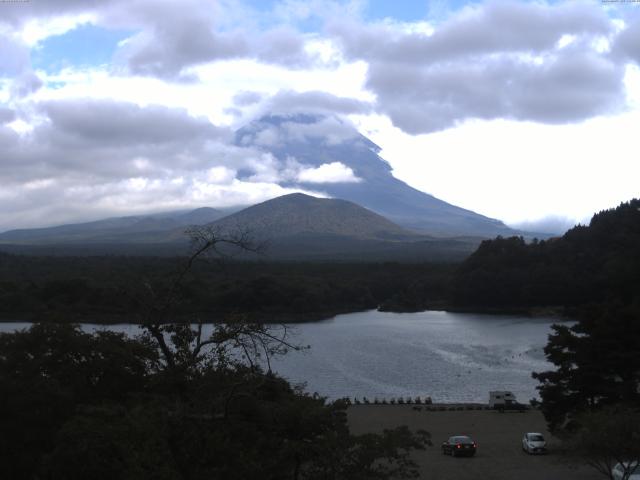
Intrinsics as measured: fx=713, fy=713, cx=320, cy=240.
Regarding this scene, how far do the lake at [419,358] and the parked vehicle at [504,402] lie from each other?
2.30m

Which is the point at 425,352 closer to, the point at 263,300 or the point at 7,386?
the point at 263,300

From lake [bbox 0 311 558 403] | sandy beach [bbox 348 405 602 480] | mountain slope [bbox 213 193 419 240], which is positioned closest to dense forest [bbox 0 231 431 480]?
sandy beach [bbox 348 405 602 480]

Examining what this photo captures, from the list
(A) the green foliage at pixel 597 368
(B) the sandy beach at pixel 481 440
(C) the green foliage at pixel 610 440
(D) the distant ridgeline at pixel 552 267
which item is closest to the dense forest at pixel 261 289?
(D) the distant ridgeline at pixel 552 267

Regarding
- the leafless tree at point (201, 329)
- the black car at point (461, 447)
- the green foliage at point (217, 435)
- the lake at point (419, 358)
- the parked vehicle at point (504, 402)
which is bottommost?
the lake at point (419, 358)

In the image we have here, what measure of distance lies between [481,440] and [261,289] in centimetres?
3578

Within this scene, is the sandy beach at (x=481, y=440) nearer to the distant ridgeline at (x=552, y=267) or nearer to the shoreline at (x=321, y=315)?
the shoreline at (x=321, y=315)

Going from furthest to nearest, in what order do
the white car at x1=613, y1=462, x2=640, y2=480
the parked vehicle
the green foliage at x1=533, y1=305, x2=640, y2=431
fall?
1. the parked vehicle
2. the green foliage at x1=533, y1=305, x2=640, y2=431
3. the white car at x1=613, y1=462, x2=640, y2=480

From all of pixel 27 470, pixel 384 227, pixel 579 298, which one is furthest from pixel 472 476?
pixel 384 227

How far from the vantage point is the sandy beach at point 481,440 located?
13445 millimetres

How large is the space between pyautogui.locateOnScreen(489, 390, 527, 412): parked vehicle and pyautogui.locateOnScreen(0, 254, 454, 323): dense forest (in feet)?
34.6

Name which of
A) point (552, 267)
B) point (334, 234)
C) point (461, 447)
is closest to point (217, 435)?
point (461, 447)

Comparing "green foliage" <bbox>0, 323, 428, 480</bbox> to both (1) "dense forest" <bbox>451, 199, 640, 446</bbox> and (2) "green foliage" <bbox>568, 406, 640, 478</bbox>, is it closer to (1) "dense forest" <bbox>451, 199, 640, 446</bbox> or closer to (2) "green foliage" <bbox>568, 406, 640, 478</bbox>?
(2) "green foliage" <bbox>568, 406, 640, 478</bbox>

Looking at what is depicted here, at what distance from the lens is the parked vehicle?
73.4 feet

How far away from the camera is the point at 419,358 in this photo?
111 ft
